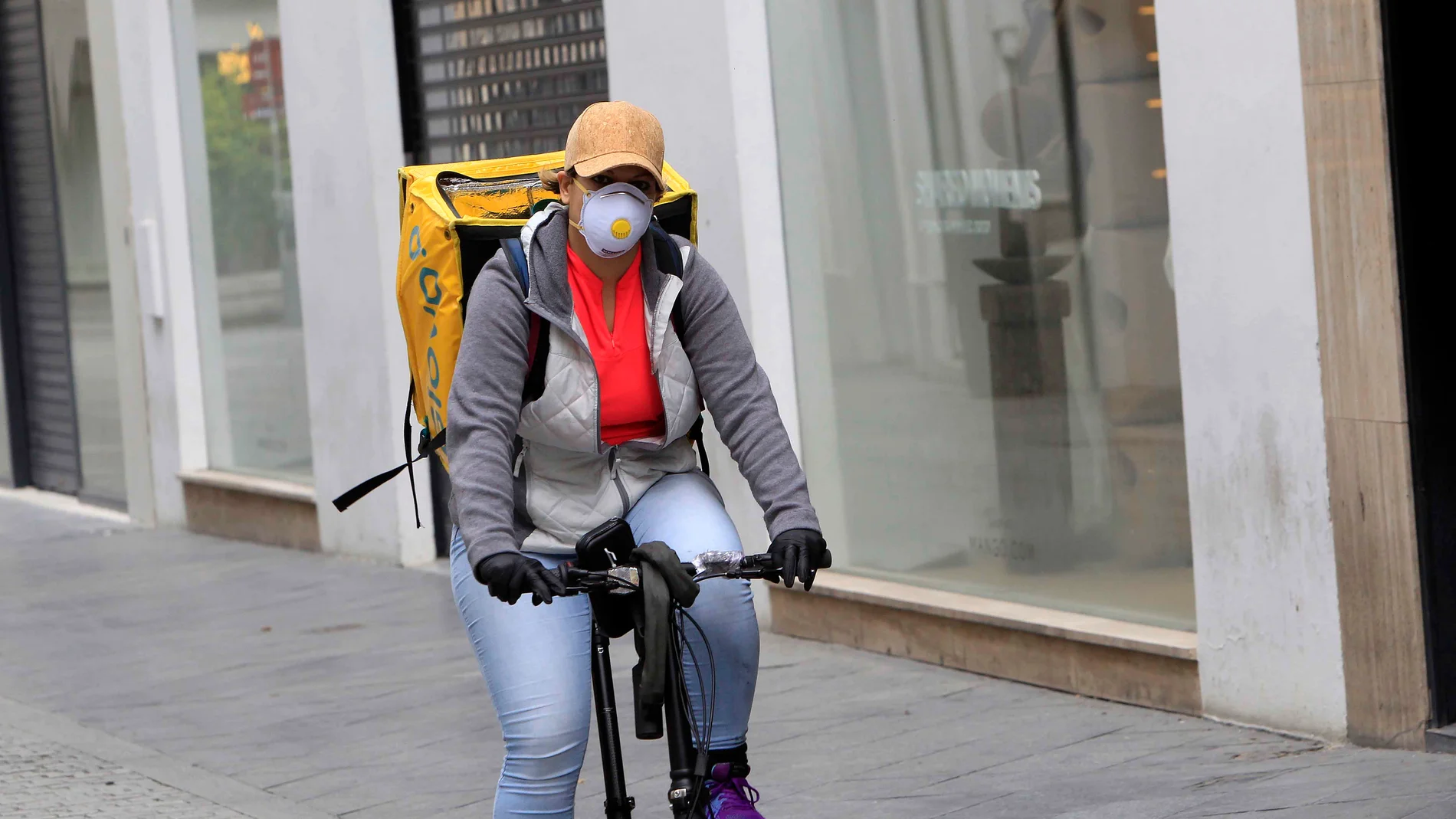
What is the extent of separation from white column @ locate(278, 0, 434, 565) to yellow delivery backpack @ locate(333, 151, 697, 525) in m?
5.71

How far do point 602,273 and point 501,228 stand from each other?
249 millimetres

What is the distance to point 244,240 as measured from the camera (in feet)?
38.7

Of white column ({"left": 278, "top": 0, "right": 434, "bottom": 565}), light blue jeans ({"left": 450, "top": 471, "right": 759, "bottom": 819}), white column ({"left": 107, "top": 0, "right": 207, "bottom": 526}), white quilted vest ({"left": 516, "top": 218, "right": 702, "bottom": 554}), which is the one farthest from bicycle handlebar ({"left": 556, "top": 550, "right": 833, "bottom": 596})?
white column ({"left": 107, "top": 0, "right": 207, "bottom": 526})

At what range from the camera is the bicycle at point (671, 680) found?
3549 mm

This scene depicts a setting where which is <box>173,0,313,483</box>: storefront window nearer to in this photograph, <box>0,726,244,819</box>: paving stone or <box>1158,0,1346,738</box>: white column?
<box>0,726,244,819</box>: paving stone

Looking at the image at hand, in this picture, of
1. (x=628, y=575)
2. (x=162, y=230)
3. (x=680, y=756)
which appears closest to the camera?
(x=628, y=575)

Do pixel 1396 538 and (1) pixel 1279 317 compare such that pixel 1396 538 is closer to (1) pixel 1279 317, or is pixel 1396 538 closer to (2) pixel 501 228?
(1) pixel 1279 317

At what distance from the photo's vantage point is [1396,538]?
5.46m

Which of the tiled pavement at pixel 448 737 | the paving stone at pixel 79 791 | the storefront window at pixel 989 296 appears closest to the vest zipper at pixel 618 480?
the tiled pavement at pixel 448 737

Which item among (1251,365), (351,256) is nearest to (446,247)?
(1251,365)

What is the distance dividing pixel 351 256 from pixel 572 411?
6.81 meters

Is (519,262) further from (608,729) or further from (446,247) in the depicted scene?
(608,729)

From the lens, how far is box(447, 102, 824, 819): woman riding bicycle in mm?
3713

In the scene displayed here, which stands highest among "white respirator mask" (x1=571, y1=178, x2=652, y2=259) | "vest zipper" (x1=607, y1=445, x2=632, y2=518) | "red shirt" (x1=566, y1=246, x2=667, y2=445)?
"white respirator mask" (x1=571, y1=178, x2=652, y2=259)
